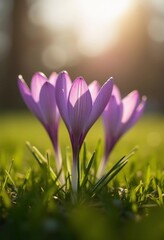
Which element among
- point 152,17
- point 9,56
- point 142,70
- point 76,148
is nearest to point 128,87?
point 142,70

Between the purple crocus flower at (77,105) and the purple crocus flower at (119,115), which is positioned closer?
the purple crocus flower at (77,105)

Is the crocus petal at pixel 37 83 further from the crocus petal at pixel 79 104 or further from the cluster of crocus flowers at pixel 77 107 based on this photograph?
the crocus petal at pixel 79 104

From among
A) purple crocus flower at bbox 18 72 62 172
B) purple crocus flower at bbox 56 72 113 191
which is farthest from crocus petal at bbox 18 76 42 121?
purple crocus flower at bbox 56 72 113 191

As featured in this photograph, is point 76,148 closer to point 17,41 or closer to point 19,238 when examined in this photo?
point 19,238

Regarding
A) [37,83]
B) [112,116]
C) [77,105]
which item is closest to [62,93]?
[77,105]

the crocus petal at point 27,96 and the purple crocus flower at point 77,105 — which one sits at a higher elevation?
the crocus petal at point 27,96

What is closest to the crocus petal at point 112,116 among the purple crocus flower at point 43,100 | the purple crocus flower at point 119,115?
the purple crocus flower at point 119,115
